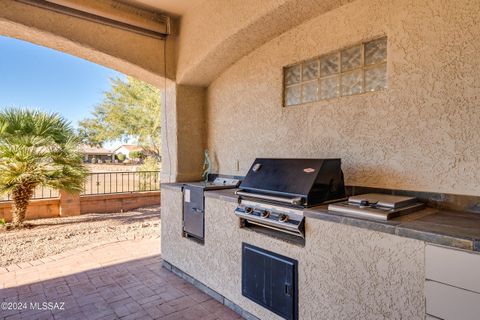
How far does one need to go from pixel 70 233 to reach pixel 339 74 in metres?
5.92

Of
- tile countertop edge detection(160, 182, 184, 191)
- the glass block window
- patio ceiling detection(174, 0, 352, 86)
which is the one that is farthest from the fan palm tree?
the glass block window

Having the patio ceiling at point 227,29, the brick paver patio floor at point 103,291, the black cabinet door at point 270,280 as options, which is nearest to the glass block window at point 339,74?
the patio ceiling at point 227,29

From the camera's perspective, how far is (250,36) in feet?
11.2

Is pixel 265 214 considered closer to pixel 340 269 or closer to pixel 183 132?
pixel 340 269

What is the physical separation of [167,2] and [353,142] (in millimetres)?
3152

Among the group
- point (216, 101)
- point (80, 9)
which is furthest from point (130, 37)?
point (216, 101)

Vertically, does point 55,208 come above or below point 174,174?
below

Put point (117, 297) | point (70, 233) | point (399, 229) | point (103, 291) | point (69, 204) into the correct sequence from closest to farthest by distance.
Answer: point (399, 229)
point (117, 297)
point (103, 291)
point (70, 233)
point (69, 204)

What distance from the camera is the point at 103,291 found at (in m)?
3.48

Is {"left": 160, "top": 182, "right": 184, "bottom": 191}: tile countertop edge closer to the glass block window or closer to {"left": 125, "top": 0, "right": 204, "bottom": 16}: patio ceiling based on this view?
the glass block window

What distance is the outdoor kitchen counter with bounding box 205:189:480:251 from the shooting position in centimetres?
149

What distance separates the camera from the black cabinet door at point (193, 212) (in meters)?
3.49

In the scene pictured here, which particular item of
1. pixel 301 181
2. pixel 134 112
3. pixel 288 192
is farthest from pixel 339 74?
pixel 134 112

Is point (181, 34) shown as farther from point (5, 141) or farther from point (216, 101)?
point (5, 141)
